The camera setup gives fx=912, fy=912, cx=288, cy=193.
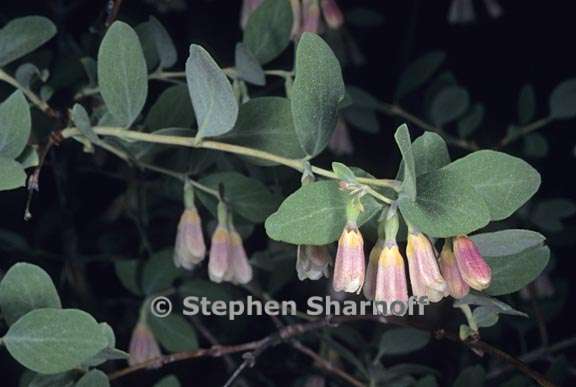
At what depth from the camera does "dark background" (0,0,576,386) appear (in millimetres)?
1546

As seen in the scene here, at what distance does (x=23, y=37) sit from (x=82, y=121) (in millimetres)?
213

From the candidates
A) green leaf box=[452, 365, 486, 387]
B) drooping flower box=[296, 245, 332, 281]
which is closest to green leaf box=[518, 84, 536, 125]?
green leaf box=[452, 365, 486, 387]

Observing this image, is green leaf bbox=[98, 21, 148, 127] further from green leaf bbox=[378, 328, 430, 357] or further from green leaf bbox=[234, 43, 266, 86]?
green leaf bbox=[378, 328, 430, 357]

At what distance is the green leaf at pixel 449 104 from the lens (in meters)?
1.49

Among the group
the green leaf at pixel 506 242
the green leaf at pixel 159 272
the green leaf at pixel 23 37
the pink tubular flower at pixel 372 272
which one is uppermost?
the green leaf at pixel 23 37

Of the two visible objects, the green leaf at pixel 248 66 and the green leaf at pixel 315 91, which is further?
the green leaf at pixel 248 66

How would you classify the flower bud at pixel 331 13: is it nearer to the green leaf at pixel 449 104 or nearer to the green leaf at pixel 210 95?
the green leaf at pixel 449 104

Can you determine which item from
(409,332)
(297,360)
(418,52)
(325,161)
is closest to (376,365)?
(409,332)

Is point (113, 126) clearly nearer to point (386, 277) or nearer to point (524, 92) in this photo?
point (386, 277)

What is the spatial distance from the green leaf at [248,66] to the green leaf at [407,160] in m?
0.36

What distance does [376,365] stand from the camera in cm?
131

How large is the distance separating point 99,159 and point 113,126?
40 cm

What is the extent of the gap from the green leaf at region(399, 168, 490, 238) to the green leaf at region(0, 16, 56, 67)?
1.62 ft

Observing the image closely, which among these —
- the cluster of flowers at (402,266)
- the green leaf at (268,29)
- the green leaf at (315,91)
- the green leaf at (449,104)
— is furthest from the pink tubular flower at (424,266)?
the green leaf at (449,104)
